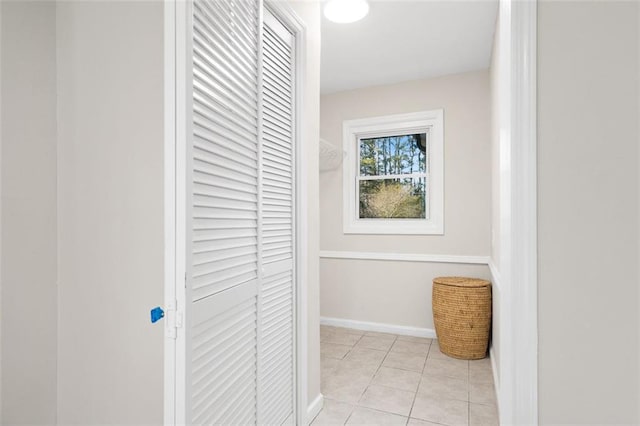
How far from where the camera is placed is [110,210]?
1182 millimetres

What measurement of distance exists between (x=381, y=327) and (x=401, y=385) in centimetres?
123

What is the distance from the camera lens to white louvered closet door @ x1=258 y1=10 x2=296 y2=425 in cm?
162

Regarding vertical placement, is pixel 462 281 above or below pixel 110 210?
below

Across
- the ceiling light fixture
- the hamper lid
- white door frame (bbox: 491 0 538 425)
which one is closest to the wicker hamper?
the hamper lid

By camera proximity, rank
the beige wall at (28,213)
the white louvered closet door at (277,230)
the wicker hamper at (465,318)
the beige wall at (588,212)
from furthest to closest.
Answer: the wicker hamper at (465,318) < the white louvered closet door at (277,230) < the beige wall at (28,213) < the beige wall at (588,212)

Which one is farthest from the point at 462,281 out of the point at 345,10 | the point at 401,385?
the point at 345,10

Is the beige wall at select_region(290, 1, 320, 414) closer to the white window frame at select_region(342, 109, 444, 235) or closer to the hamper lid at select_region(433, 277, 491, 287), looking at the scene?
the hamper lid at select_region(433, 277, 491, 287)

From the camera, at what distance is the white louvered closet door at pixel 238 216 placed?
3.64ft

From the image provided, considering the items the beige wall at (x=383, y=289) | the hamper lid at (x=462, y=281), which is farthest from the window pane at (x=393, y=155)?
the hamper lid at (x=462, y=281)

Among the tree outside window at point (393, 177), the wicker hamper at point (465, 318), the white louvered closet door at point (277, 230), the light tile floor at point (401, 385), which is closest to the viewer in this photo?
the white louvered closet door at point (277, 230)

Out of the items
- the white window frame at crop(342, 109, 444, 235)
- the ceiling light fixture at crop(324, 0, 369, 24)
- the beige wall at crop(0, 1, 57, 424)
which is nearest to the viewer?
the beige wall at crop(0, 1, 57, 424)

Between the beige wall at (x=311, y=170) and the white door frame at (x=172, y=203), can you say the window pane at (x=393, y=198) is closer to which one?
the beige wall at (x=311, y=170)

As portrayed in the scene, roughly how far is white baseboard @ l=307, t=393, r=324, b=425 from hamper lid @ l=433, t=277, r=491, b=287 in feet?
4.99

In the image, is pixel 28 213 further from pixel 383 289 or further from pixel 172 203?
pixel 383 289
